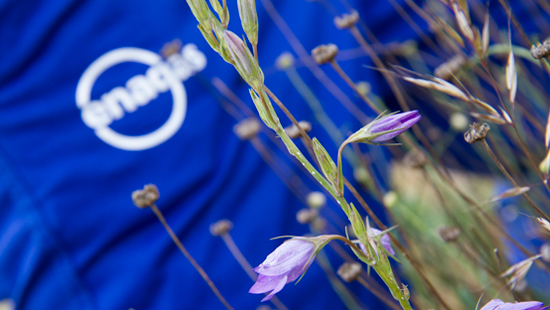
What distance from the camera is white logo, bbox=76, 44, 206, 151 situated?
19.5 inches

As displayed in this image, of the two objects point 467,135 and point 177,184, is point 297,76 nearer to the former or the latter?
point 177,184

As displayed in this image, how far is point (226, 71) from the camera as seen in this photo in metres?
0.58

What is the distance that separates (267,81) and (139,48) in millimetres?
192

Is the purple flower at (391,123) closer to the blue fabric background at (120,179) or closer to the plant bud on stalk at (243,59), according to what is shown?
the plant bud on stalk at (243,59)

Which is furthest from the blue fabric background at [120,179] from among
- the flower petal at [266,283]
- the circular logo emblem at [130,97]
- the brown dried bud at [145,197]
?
the flower petal at [266,283]

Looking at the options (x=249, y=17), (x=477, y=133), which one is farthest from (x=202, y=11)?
(x=477, y=133)

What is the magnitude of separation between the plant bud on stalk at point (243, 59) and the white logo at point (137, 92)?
1.41 ft

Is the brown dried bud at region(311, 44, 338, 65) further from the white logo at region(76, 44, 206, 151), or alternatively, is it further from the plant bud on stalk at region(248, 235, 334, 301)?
the white logo at region(76, 44, 206, 151)

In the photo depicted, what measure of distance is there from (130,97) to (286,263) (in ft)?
1.46

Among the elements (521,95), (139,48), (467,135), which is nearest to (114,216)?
(139,48)

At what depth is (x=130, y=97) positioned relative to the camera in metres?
0.51

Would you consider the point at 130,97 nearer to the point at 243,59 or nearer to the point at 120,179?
the point at 120,179

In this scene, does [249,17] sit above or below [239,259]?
above

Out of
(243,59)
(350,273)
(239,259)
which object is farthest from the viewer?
→ (239,259)
